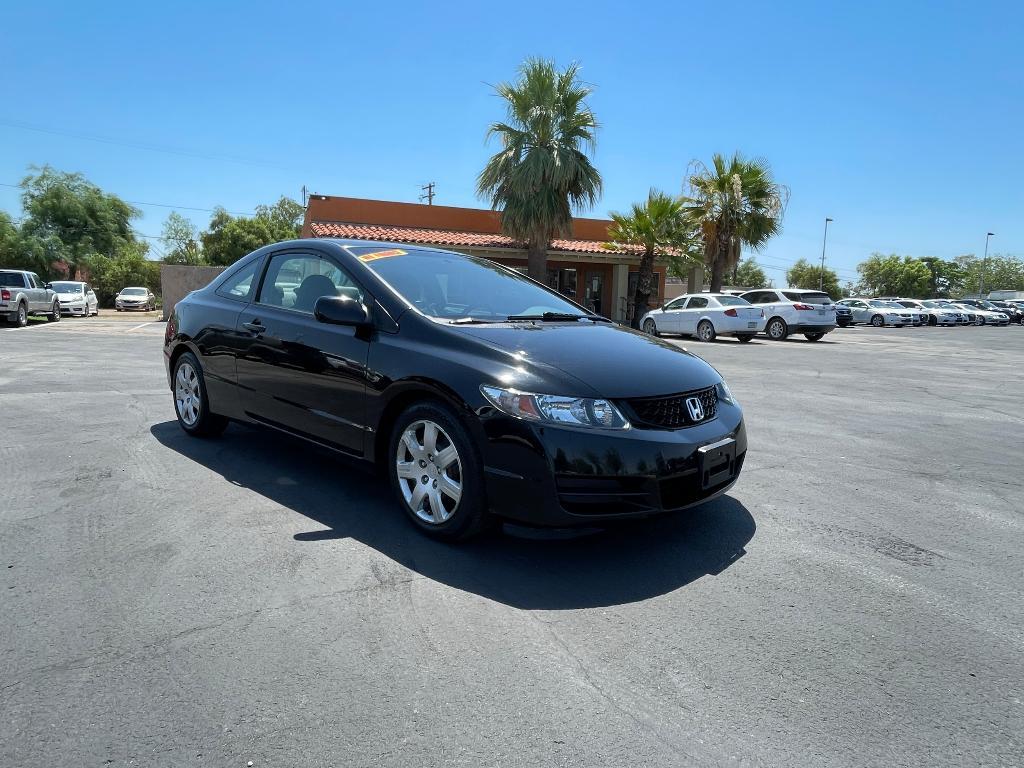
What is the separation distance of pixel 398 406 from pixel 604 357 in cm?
116

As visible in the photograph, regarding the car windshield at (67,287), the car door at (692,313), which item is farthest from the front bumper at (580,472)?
the car windshield at (67,287)

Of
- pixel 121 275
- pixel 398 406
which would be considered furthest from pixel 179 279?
pixel 398 406

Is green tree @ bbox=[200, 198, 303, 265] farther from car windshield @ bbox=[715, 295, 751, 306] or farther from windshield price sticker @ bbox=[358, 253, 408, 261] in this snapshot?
windshield price sticker @ bbox=[358, 253, 408, 261]

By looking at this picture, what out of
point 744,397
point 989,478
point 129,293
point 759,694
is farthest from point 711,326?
point 129,293

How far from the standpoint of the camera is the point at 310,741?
213cm

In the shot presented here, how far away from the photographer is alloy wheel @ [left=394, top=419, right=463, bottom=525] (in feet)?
11.6

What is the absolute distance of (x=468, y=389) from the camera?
135 inches

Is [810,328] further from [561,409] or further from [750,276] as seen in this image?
[750,276]

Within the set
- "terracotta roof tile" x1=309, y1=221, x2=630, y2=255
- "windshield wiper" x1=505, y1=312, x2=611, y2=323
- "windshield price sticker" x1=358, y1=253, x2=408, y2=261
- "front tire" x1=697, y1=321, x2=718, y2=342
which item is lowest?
"front tire" x1=697, y1=321, x2=718, y2=342

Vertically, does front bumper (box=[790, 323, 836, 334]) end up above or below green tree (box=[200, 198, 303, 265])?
below

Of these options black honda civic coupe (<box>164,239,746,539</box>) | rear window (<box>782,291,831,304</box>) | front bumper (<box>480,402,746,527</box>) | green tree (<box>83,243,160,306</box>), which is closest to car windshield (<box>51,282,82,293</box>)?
green tree (<box>83,243,160,306</box>)

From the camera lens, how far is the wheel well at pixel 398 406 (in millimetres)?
3493

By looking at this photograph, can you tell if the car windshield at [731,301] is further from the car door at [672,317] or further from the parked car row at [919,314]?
the parked car row at [919,314]

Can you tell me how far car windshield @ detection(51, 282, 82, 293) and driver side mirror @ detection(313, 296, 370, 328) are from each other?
3042 centimetres
